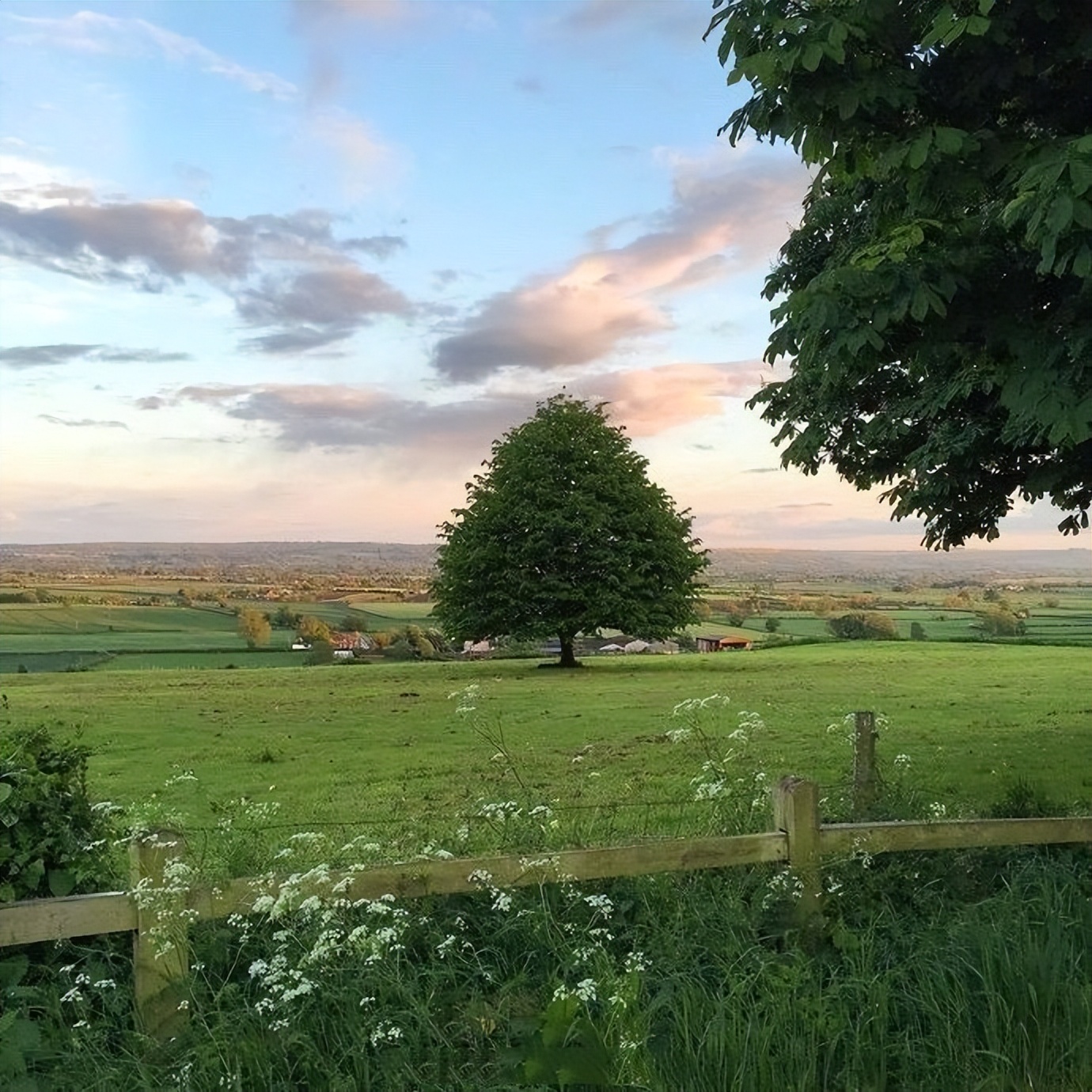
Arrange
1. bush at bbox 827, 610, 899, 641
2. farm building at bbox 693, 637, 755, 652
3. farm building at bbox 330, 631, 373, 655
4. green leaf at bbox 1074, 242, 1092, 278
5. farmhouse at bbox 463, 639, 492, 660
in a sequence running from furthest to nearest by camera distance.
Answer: bush at bbox 827, 610, 899, 641 → farm building at bbox 693, 637, 755, 652 → farmhouse at bbox 463, 639, 492, 660 → farm building at bbox 330, 631, 373, 655 → green leaf at bbox 1074, 242, 1092, 278

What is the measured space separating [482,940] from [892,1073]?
1932mm

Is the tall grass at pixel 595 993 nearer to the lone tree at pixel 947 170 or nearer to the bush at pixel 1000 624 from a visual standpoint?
the lone tree at pixel 947 170

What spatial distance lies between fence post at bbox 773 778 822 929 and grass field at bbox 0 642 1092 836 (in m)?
2.22

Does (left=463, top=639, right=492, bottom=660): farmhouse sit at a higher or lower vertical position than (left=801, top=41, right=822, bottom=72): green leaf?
lower

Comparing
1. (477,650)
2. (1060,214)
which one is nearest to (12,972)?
(1060,214)

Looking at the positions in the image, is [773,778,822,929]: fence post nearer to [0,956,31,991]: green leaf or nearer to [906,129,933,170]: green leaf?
[906,129,933,170]: green leaf

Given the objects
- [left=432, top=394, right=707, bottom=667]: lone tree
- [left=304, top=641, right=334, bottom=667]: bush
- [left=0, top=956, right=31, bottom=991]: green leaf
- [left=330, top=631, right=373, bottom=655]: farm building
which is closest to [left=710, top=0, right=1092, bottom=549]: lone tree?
[left=0, top=956, right=31, bottom=991]: green leaf

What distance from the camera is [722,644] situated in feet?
152

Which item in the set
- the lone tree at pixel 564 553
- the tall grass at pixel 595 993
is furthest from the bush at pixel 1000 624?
the tall grass at pixel 595 993

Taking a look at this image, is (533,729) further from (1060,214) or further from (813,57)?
(1060,214)

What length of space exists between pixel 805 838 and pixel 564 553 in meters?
34.3

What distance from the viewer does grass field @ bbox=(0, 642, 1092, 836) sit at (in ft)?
41.3

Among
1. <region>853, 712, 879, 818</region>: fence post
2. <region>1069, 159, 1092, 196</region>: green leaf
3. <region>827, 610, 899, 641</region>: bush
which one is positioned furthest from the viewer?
<region>827, 610, 899, 641</region>: bush

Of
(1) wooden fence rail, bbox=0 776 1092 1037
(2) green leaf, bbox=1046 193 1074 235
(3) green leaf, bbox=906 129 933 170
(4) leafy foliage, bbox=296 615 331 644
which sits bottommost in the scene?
(4) leafy foliage, bbox=296 615 331 644
